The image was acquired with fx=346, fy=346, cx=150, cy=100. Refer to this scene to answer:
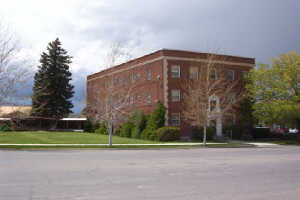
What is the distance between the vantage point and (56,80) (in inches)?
2074

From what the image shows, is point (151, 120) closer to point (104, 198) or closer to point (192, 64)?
point (192, 64)

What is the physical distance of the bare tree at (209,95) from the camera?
94.0ft

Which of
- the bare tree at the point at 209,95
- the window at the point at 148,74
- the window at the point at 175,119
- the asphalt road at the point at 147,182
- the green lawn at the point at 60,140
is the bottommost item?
the asphalt road at the point at 147,182

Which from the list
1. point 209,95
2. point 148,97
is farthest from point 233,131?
point 148,97

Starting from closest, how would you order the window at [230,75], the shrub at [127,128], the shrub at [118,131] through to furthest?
the shrub at [127,128] → the window at [230,75] → the shrub at [118,131]

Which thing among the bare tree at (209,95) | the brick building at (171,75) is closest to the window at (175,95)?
the brick building at (171,75)

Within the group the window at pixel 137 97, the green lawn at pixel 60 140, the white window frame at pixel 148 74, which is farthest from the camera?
the window at pixel 137 97

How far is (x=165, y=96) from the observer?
115 ft

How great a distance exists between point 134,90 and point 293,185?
31.8 m

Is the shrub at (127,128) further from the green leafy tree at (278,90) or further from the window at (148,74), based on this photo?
the green leafy tree at (278,90)

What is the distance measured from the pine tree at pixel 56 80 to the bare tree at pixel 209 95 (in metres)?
24.1

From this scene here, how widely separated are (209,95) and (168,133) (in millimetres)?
5465

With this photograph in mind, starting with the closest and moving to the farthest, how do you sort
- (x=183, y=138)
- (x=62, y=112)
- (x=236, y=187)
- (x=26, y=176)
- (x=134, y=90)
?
(x=236, y=187), (x=26, y=176), (x=183, y=138), (x=134, y=90), (x=62, y=112)

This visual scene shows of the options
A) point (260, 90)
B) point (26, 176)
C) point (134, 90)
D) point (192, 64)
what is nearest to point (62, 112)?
point (134, 90)
